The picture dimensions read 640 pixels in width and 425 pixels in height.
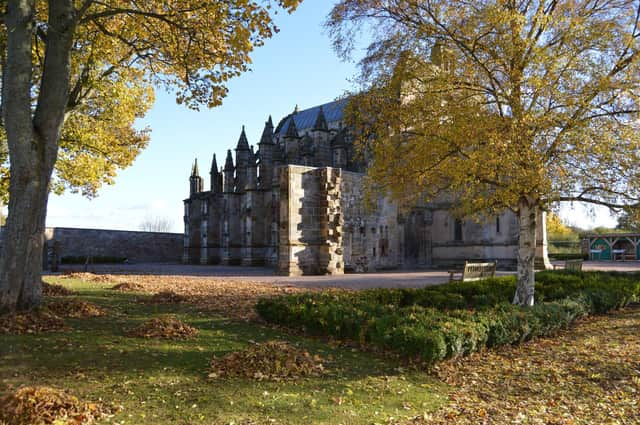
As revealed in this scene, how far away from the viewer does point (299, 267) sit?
76.1 ft

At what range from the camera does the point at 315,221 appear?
23.8 metres

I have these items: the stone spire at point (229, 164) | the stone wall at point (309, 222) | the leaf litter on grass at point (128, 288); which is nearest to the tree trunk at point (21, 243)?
the leaf litter on grass at point (128, 288)

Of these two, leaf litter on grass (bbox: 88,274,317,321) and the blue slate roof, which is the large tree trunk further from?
the blue slate roof

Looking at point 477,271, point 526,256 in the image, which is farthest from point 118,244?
point 526,256

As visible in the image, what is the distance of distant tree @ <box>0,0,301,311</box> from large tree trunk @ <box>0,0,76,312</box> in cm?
2

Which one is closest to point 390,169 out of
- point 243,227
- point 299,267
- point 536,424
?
point 536,424

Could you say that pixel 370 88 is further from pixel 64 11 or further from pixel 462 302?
pixel 64 11

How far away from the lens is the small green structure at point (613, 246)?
126 ft

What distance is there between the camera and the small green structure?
126ft

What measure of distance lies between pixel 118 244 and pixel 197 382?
40.7m

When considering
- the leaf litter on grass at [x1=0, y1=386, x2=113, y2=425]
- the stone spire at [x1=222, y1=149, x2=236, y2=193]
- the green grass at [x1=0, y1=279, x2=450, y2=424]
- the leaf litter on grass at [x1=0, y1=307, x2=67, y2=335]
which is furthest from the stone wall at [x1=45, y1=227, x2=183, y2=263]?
the leaf litter on grass at [x1=0, y1=386, x2=113, y2=425]

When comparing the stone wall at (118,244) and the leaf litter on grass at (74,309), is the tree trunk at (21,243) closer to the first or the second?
the leaf litter on grass at (74,309)

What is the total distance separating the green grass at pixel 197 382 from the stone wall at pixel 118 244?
1360 inches

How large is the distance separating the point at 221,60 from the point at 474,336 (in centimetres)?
828
